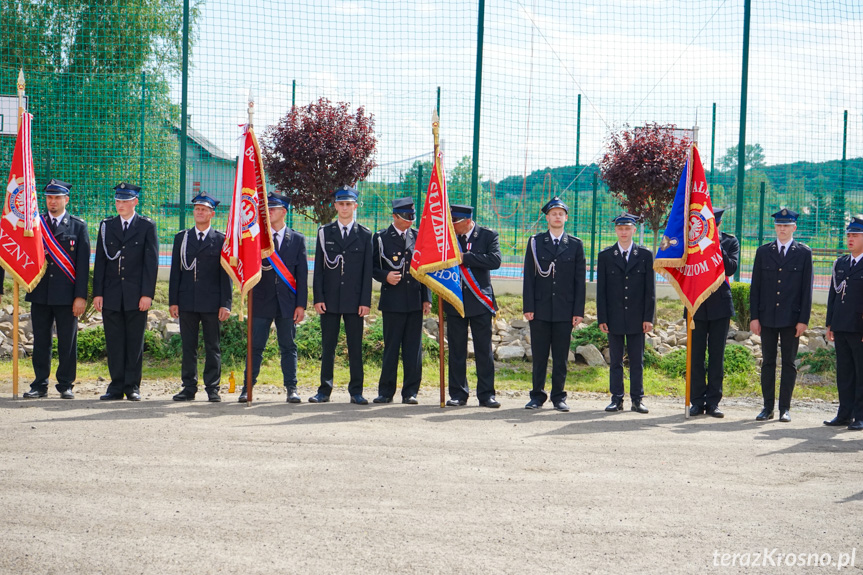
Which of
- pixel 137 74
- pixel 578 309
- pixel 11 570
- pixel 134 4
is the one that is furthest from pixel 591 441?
pixel 134 4

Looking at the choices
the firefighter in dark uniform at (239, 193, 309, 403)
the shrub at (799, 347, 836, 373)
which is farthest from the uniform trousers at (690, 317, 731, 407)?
the firefighter in dark uniform at (239, 193, 309, 403)

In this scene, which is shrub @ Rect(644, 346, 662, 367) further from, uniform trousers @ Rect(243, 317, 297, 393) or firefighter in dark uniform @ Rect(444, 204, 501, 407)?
uniform trousers @ Rect(243, 317, 297, 393)

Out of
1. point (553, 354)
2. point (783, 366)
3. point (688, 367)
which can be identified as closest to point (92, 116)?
point (553, 354)

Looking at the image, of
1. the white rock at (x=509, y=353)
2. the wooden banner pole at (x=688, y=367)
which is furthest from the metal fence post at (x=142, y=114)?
the wooden banner pole at (x=688, y=367)

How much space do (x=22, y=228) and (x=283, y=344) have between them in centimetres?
249

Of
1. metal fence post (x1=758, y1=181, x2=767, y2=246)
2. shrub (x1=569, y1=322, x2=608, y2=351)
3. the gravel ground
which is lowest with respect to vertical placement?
the gravel ground

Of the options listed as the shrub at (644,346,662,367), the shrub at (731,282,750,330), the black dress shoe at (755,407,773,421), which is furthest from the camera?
the shrub at (731,282,750,330)

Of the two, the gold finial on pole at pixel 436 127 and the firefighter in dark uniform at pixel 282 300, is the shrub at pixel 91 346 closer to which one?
→ the firefighter in dark uniform at pixel 282 300

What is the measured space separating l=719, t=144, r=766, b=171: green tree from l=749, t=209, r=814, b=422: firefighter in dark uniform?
3.67m

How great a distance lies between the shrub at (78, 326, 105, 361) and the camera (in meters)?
9.62

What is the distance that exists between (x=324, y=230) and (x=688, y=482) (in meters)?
4.03

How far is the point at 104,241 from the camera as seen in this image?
25.7ft

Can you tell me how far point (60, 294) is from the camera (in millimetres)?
7742

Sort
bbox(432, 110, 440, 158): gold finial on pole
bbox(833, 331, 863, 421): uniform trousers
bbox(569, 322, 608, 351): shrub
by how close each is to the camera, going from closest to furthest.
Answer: bbox(833, 331, 863, 421): uniform trousers, bbox(432, 110, 440, 158): gold finial on pole, bbox(569, 322, 608, 351): shrub
